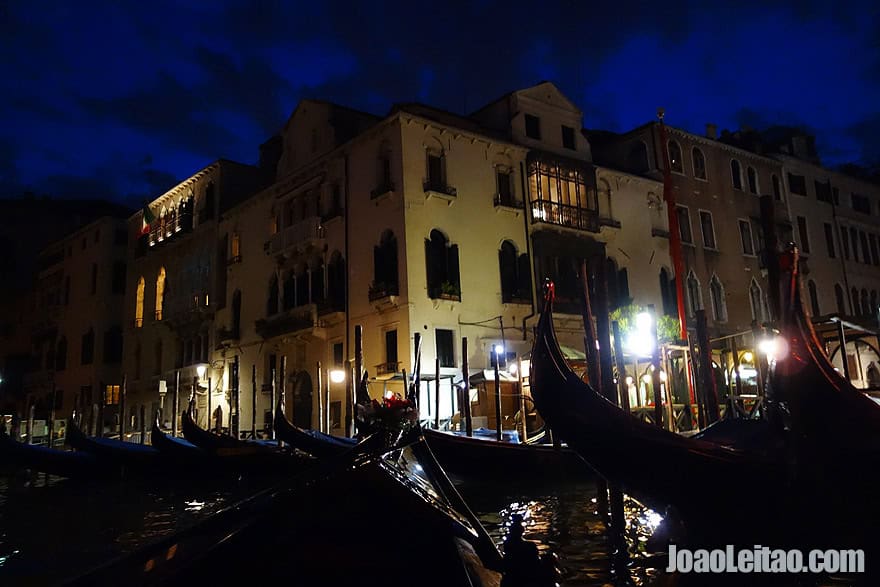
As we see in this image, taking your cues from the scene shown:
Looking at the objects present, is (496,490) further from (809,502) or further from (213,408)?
(213,408)

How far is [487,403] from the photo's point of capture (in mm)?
15539

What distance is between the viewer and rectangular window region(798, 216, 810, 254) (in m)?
22.7

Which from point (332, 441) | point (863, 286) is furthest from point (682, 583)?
point (863, 286)

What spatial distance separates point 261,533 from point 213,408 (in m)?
19.4

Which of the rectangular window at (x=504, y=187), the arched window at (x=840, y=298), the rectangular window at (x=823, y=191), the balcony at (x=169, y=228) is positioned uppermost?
the rectangular window at (x=823, y=191)

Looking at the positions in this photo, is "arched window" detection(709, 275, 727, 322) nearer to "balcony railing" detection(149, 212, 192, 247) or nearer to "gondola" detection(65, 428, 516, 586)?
"balcony railing" detection(149, 212, 192, 247)

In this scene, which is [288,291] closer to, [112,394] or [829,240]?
[112,394]

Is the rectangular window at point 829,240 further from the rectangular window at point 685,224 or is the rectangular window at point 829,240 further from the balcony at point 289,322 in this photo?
the balcony at point 289,322

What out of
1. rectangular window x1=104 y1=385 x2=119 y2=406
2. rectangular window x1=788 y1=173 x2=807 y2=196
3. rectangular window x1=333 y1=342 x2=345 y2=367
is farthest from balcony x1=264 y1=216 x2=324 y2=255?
rectangular window x1=788 y1=173 x2=807 y2=196

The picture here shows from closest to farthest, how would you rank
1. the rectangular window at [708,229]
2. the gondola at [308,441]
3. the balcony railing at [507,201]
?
the gondola at [308,441] → the balcony railing at [507,201] → the rectangular window at [708,229]

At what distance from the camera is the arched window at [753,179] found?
22078 millimetres

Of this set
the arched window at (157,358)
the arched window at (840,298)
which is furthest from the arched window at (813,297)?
the arched window at (157,358)

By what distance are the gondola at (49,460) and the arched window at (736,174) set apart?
782 inches

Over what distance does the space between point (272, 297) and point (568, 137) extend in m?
9.65
